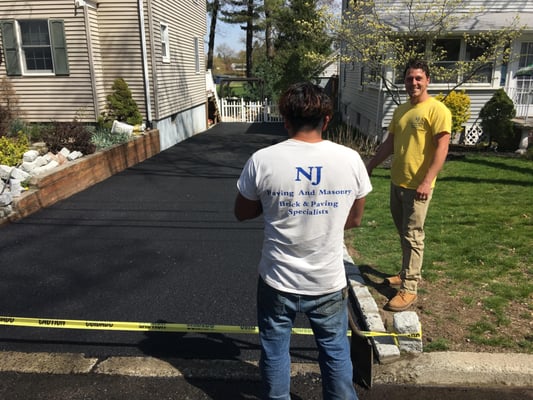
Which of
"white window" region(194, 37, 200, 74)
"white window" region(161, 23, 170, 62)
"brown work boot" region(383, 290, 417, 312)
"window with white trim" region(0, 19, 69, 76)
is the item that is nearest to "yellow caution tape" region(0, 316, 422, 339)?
"brown work boot" region(383, 290, 417, 312)

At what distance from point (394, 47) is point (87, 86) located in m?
7.80

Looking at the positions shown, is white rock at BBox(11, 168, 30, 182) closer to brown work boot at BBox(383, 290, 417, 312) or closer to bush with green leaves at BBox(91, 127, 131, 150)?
bush with green leaves at BBox(91, 127, 131, 150)

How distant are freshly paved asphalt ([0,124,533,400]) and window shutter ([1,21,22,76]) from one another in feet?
16.9

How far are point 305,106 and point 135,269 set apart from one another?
3.29 metres

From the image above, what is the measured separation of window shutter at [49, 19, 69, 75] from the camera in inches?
409

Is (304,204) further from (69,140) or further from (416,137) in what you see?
(69,140)

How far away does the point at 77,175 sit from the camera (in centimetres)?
743

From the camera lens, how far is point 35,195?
6.26m

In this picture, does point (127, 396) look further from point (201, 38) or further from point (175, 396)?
point (201, 38)

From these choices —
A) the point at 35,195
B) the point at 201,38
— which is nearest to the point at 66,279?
the point at 35,195

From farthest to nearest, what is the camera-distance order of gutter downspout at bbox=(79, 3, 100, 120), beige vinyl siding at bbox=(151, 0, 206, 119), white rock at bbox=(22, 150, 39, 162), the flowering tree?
beige vinyl siding at bbox=(151, 0, 206, 119) → the flowering tree → gutter downspout at bbox=(79, 3, 100, 120) → white rock at bbox=(22, 150, 39, 162)

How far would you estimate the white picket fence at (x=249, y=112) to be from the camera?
22.2 metres

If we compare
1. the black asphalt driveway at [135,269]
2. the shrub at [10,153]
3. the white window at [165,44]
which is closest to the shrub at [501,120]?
the black asphalt driveway at [135,269]

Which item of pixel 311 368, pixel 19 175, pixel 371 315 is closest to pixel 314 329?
pixel 311 368
